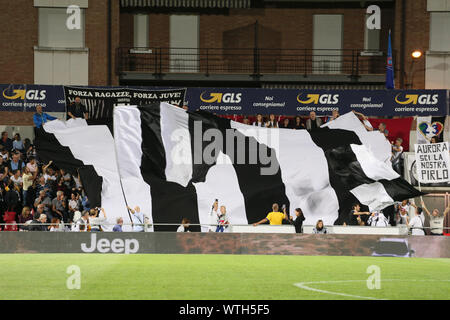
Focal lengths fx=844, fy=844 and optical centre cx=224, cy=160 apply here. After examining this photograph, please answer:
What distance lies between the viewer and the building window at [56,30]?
43875mm

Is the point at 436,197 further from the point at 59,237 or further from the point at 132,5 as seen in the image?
the point at 132,5


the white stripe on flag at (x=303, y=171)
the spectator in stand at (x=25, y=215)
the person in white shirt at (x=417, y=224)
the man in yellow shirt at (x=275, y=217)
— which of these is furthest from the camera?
the white stripe on flag at (x=303, y=171)

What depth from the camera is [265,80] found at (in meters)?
43.0

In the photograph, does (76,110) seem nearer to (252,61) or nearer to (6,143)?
(6,143)

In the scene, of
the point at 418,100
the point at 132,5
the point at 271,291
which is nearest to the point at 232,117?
the point at 418,100

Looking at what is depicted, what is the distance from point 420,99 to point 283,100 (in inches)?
228

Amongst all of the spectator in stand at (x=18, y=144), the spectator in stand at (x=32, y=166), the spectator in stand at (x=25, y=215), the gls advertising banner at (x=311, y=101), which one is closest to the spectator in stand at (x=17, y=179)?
the spectator in stand at (x=32, y=166)

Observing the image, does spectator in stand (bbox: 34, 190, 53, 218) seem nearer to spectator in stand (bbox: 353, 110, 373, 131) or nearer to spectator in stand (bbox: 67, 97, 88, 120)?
spectator in stand (bbox: 67, 97, 88, 120)

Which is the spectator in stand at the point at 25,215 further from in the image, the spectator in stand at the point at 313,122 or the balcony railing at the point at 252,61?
the balcony railing at the point at 252,61

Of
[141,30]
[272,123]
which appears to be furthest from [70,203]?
[141,30]

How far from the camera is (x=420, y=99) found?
117 ft

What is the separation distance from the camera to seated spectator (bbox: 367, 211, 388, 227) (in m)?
28.7
